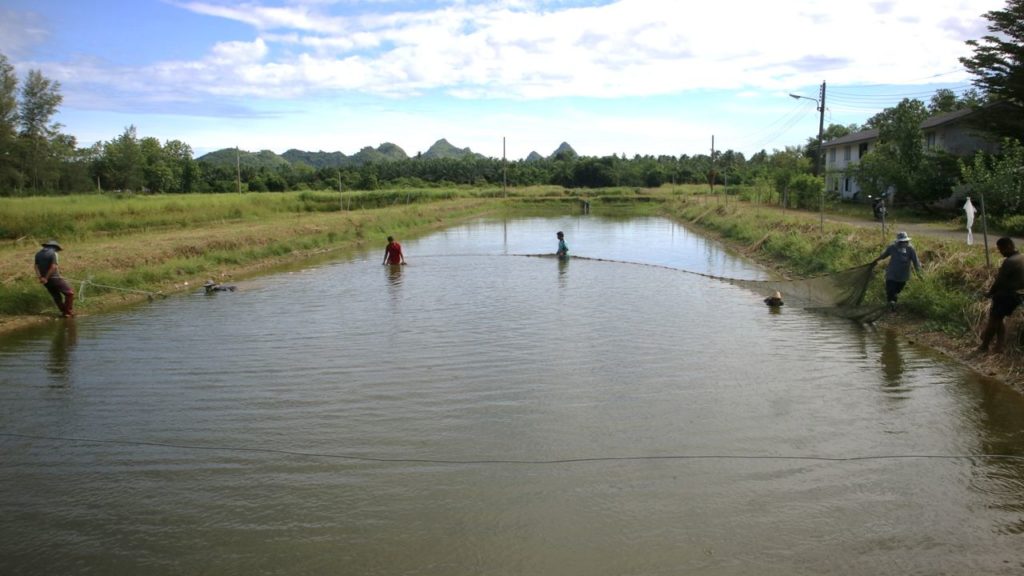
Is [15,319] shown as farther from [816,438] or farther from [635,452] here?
[816,438]

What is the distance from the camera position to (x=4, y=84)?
127 ft

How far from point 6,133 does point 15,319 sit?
31714mm

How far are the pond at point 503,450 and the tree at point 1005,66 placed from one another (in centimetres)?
2153

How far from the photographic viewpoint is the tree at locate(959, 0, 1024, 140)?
26.6 meters

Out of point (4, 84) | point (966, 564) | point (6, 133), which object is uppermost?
point (4, 84)

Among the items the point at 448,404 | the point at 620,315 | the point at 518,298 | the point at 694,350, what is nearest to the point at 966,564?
the point at 448,404

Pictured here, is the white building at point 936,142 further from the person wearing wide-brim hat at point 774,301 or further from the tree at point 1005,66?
the person wearing wide-brim hat at point 774,301

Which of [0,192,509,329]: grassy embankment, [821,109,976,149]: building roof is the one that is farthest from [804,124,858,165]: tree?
[0,192,509,329]: grassy embankment

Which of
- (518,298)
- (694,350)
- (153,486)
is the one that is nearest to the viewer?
(153,486)

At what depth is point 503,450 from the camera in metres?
6.31

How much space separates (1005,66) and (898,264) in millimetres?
22890

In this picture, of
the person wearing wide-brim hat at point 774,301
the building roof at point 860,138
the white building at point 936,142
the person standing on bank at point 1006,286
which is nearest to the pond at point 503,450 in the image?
the person standing on bank at point 1006,286

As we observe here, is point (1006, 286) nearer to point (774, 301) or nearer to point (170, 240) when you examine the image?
point (774, 301)

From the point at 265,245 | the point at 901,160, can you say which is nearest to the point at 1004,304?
the point at 265,245
